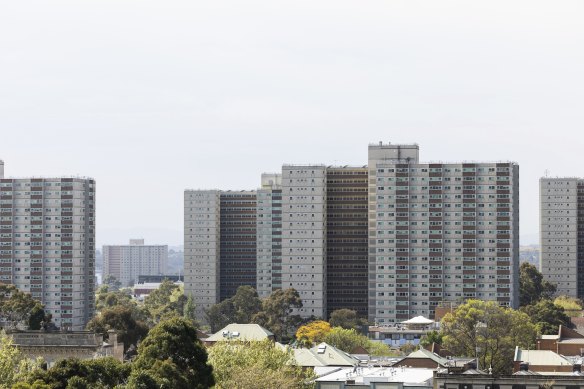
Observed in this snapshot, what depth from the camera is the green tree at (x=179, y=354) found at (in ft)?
318

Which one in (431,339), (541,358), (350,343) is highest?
A: (541,358)

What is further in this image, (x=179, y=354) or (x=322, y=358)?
(x=322, y=358)

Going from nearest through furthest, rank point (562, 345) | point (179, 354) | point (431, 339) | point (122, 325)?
1. point (179, 354)
2. point (562, 345)
3. point (431, 339)
4. point (122, 325)

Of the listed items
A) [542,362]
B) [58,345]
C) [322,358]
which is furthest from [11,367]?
[542,362]

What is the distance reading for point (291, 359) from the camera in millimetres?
122312

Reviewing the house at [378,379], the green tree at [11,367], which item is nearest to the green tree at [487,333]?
the house at [378,379]

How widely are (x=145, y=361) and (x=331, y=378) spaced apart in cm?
2659

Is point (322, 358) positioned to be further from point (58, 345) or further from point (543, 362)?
point (58, 345)

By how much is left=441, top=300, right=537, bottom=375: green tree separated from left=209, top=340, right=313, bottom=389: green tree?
1480 inches

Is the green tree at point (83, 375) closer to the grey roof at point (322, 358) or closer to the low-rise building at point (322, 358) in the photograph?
the low-rise building at point (322, 358)

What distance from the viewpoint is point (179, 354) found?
9962 centimetres

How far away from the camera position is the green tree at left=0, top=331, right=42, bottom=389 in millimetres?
90188

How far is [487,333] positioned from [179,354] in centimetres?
6529

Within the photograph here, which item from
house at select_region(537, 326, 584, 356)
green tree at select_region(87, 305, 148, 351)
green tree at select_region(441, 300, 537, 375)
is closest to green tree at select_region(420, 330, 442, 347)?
green tree at select_region(441, 300, 537, 375)
